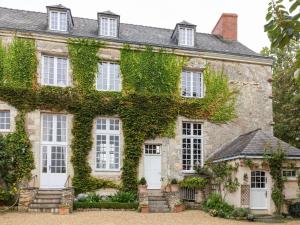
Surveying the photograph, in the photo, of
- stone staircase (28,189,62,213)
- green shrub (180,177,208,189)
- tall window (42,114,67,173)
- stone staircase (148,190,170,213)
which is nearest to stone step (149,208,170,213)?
stone staircase (148,190,170,213)

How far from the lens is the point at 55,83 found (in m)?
18.2

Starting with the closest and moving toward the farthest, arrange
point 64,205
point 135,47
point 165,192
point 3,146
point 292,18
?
point 292,18, point 64,205, point 3,146, point 165,192, point 135,47

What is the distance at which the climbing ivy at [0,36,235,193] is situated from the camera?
17672mm

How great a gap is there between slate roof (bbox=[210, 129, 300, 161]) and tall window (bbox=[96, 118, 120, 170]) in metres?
4.71

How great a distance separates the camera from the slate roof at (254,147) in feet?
53.5

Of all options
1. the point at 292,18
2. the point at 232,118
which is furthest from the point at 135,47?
the point at 292,18

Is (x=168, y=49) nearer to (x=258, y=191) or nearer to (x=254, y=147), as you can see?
(x=254, y=147)

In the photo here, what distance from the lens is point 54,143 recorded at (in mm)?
17797

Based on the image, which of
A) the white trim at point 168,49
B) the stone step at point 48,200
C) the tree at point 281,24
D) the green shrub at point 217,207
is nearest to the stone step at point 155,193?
the green shrub at point 217,207

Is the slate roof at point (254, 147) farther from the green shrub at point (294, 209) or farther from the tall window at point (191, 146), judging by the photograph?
the green shrub at point (294, 209)

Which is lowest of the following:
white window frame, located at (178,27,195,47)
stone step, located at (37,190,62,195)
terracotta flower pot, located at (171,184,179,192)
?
stone step, located at (37,190,62,195)

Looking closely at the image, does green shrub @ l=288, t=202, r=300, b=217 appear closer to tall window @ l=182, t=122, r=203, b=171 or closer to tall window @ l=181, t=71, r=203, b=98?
tall window @ l=182, t=122, r=203, b=171

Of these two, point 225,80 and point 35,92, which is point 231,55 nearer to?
point 225,80

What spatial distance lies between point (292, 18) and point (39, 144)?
1602 centimetres
